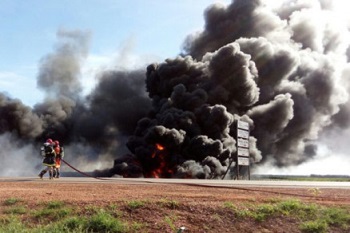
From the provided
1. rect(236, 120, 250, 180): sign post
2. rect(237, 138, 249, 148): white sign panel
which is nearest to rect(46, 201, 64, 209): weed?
rect(236, 120, 250, 180): sign post

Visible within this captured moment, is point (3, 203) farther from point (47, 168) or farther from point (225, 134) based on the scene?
point (225, 134)

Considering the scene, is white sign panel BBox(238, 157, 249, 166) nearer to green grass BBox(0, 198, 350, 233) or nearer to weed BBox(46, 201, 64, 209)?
green grass BBox(0, 198, 350, 233)

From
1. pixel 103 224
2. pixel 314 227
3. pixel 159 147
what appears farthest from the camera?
pixel 159 147

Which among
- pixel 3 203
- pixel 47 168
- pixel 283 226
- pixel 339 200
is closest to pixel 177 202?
pixel 283 226

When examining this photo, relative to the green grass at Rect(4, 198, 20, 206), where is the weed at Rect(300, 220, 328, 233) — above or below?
below

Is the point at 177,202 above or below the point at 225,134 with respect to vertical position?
below

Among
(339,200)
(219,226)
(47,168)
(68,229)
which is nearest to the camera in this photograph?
(68,229)

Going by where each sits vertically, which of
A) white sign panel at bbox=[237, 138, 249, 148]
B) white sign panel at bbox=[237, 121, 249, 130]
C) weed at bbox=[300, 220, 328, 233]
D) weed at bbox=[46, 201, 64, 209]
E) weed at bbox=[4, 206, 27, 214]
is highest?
white sign panel at bbox=[237, 121, 249, 130]

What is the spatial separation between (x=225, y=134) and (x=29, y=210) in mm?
48329

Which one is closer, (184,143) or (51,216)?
(51,216)

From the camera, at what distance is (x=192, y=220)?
34.2 ft

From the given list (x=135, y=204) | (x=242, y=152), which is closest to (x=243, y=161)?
(x=242, y=152)

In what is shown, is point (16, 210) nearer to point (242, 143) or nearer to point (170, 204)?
point (170, 204)

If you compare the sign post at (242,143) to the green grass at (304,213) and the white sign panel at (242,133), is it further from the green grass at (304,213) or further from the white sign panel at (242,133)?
the green grass at (304,213)
